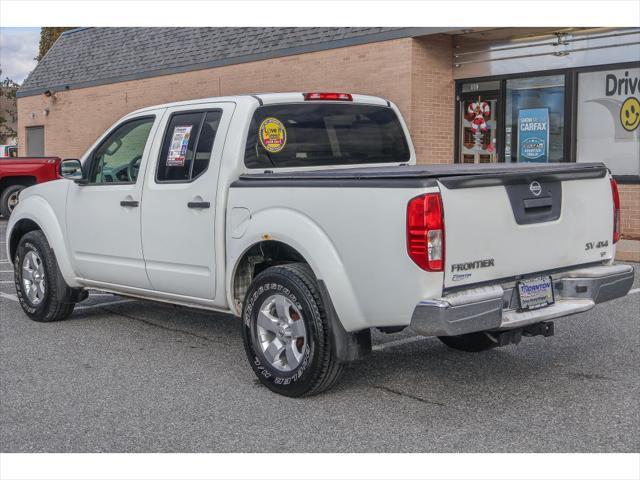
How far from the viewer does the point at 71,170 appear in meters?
6.98

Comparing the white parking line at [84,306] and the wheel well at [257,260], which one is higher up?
the wheel well at [257,260]

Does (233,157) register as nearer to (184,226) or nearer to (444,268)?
(184,226)

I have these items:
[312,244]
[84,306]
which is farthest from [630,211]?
[312,244]

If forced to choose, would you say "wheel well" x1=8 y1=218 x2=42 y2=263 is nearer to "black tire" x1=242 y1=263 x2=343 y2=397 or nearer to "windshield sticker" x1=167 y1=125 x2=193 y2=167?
"windshield sticker" x1=167 y1=125 x2=193 y2=167

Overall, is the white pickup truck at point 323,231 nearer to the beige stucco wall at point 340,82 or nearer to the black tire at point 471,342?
the black tire at point 471,342

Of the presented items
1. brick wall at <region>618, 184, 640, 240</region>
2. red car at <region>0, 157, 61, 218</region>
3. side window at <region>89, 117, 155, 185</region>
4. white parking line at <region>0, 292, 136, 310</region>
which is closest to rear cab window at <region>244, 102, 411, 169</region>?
side window at <region>89, 117, 155, 185</region>

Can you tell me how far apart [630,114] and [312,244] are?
976cm

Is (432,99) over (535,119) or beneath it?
over

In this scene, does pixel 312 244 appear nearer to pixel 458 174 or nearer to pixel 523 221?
pixel 458 174

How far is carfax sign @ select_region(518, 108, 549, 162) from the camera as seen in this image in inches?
569

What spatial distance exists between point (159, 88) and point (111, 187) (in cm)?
1531

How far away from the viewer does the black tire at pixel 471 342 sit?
6027 mm

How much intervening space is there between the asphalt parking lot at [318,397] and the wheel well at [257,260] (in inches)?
23.2

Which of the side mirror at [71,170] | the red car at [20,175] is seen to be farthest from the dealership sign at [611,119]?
the red car at [20,175]
